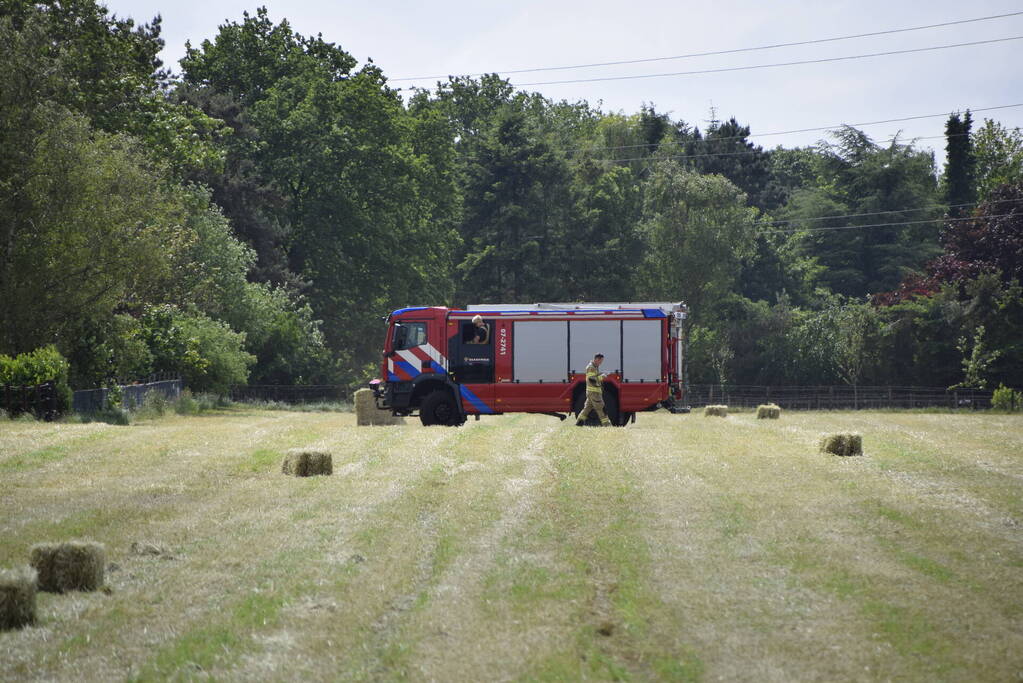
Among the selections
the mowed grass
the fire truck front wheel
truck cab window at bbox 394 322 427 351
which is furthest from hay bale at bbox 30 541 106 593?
truck cab window at bbox 394 322 427 351

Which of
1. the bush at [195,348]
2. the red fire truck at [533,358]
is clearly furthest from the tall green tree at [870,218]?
the red fire truck at [533,358]

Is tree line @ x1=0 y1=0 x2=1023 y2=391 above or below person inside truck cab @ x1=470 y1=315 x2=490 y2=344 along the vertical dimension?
above

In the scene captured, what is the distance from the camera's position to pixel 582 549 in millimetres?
13523

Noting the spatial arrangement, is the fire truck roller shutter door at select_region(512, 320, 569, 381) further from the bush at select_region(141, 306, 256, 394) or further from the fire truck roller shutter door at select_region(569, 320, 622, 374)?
the bush at select_region(141, 306, 256, 394)

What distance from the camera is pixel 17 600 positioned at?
10.5 metres

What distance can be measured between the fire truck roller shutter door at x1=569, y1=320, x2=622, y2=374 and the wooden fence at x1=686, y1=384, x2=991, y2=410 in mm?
28625

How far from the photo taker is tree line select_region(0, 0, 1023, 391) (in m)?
37.4

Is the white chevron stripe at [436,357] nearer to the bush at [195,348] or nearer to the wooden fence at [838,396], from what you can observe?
the bush at [195,348]

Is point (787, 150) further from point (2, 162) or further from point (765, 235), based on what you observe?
point (2, 162)

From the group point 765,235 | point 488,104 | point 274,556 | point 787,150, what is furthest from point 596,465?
point 787,150

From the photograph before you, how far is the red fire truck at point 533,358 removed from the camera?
1261 inches

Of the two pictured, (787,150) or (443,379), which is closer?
(443,379)

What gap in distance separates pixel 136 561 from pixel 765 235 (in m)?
80.3

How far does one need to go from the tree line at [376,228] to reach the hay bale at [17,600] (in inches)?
1088
